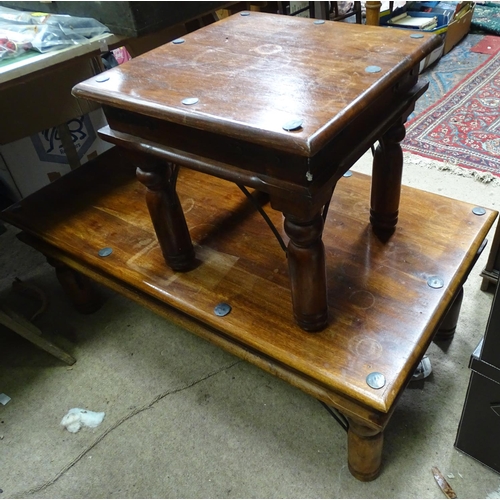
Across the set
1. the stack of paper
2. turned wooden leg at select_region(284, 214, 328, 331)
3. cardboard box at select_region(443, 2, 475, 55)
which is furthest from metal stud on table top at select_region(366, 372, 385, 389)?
cardboard box at select_region(443, 2, 475, 55)

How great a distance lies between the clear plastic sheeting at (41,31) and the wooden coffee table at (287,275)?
0.35m

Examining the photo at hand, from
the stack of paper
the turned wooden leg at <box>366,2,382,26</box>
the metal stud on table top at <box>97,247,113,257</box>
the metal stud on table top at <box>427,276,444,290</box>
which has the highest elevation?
the turned wooden leg at <box>366,2,382,26</box>

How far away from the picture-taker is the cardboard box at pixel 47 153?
149 centimetres

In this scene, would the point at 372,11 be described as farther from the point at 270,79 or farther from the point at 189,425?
the point at 189,425

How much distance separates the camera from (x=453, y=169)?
1.67 m

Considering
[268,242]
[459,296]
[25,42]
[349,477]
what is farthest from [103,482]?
[25,42]

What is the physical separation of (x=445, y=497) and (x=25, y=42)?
135 centimetres

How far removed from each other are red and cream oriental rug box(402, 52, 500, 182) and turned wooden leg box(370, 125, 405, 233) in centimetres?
79

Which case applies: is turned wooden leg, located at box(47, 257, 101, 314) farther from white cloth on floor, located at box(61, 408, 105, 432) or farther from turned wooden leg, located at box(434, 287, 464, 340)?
turned wooden leg, located at box(434, 287, 464, 340)

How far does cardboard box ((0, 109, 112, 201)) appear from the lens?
4.90 ft

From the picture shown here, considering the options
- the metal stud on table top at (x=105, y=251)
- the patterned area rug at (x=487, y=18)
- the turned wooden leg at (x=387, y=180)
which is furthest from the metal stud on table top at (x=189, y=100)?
the patterned area rug at (x=487, y=18)

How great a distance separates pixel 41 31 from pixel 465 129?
1.50 meters

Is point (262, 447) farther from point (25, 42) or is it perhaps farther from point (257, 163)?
point (25, 42)

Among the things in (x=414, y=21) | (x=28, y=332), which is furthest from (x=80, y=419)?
(x=414, y=21)
